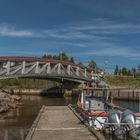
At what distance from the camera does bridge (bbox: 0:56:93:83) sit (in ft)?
301

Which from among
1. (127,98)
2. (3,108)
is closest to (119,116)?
(3,108)

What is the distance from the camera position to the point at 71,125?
29.2 meters

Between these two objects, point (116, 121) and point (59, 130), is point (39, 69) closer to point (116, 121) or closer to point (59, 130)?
point (116, 121)

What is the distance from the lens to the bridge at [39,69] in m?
91.8

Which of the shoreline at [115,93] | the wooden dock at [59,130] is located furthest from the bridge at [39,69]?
the wooden dock at [59,130]

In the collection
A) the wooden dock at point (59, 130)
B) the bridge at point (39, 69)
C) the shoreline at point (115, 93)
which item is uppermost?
the bridge at point (39, 69)

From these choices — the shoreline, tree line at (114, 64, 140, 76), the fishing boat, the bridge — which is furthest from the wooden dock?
tree line at (114, 64, 140, 76)

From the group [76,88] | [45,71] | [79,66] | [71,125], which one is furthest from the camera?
[76,88]

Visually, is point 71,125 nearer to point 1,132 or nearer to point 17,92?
point 1,132

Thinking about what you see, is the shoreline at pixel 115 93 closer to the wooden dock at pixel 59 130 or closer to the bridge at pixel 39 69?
the bridge at pixel 39 69

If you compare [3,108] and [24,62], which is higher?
Result: [24,62]

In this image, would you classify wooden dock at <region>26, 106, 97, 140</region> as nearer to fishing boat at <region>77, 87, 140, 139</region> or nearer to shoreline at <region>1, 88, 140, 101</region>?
fishing boat at <region>77, 87, 140, 139</region>

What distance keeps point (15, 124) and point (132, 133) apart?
50.2 feet

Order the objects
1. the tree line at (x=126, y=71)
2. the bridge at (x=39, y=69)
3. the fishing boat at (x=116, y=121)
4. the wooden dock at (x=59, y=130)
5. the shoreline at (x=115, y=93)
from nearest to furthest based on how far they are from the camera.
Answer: the wooden dock at (x=59, y=130)
the fishing boat at (x=116, y=121)
the shoreline at (x=115, y=93)
the bridge at (x=39, y=69)
the tree line at (x=126, y=71)
